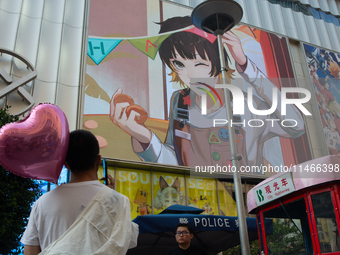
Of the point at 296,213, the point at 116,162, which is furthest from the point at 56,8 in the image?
the point at 296,213

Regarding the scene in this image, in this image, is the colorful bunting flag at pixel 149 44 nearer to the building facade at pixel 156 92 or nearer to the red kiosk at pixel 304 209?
the building facade at pixel 156 92

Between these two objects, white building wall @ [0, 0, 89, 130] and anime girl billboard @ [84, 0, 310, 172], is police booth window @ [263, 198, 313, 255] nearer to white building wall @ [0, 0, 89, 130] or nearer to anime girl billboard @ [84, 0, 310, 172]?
anime girl billboard @ [84, 0, 310, 172]

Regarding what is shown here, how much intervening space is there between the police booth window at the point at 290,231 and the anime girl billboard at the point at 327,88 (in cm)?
1113

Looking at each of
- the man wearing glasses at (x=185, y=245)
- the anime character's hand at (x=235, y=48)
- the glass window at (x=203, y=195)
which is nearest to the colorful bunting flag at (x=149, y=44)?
the anime character's hand at (x=235, y=48)

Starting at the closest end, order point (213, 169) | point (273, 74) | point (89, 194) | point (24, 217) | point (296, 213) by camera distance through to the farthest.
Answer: point (89, 194), point (296, 213), point (24, 217), point (213, 169), point (273, 74)

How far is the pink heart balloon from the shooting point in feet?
6.42

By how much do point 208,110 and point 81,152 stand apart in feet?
37.8

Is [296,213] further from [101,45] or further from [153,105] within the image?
[101,45]

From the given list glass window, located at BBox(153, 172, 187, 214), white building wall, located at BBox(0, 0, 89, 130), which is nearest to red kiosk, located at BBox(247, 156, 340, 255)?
glass window, located at BBox(153, 172, 187, 214)

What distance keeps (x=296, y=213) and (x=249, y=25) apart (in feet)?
45.5

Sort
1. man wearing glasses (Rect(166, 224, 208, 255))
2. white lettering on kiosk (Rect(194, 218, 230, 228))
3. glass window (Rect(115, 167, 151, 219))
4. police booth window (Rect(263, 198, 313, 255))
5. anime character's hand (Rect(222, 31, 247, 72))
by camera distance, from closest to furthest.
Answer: man wearing glasses (Rect(166, 224, 208, 255)), police booth window (Rect(263, 198, 313, 255)), white lettering on kiosk (Rect(194, 218, 230, 228)), glass window (Rect(115, 167, 151, 219)), anime character's hand (Rect(222, 31, 247, 72))

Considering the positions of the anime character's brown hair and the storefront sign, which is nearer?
the storefront sign

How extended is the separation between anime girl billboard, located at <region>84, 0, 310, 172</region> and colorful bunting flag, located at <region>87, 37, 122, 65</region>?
128cm

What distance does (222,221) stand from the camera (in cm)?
677
